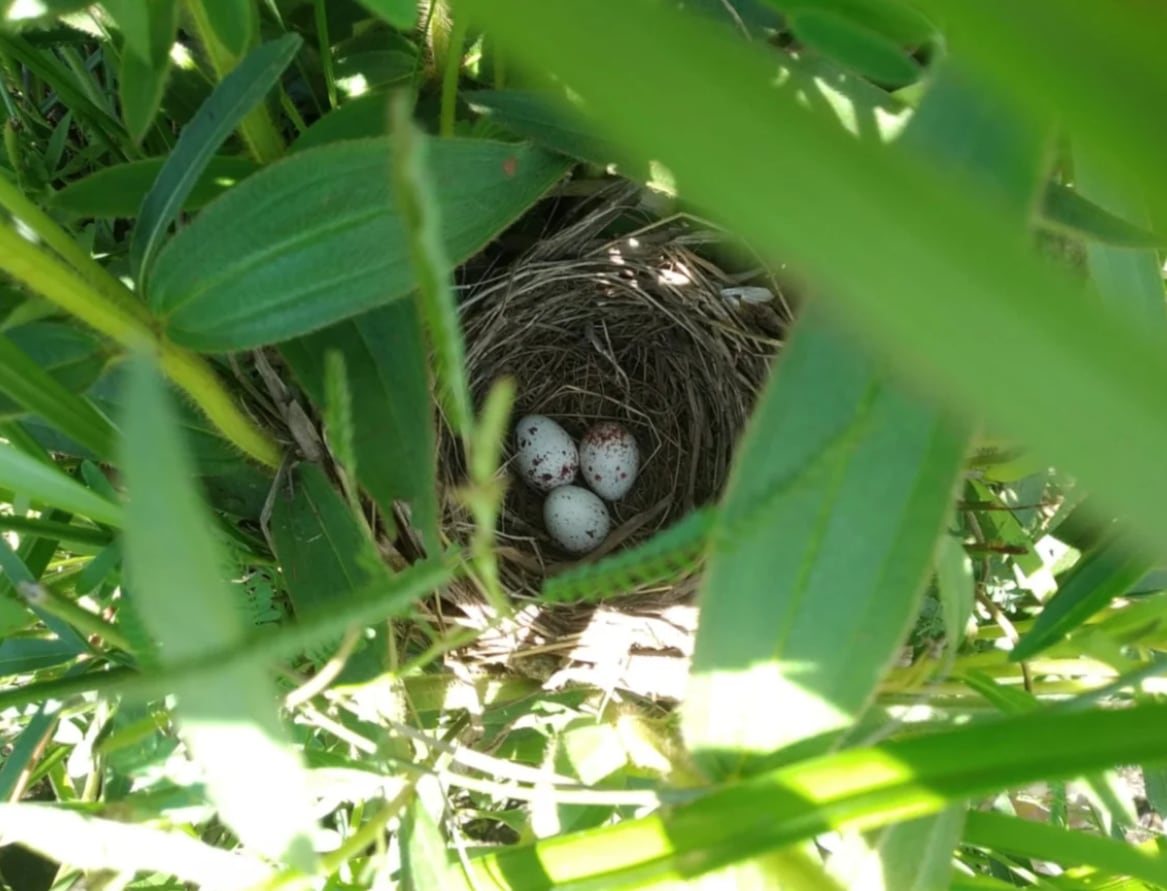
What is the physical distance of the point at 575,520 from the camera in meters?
1.08

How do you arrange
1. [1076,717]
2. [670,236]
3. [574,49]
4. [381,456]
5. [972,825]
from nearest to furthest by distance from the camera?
[574,49] < [1076,717] < [972,825] < [381,456] < [670,236]

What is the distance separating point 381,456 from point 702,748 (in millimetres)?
326

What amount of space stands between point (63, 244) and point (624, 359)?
77cm

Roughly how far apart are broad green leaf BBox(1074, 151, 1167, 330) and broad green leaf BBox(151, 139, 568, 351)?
1.33 feet

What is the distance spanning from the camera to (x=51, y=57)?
2.31 feet

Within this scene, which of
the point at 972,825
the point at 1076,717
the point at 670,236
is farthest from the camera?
the point at 670,236

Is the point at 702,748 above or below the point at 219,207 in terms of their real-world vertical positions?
below

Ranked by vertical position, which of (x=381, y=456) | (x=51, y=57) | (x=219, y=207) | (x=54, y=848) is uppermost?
(x=51, y=57)

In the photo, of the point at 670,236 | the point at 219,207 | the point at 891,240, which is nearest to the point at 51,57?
the point at 219,207

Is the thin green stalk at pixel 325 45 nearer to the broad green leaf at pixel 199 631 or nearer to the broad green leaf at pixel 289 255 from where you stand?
the broad green leaf at pixel 289 255

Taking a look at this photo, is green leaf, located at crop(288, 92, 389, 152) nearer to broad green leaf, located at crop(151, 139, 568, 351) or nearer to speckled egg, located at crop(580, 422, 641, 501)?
broad green leaf, located at crop(151, 139, 568, 351)

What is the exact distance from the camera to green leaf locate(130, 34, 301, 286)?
50cm

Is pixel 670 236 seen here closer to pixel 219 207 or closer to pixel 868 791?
pixel 219 207

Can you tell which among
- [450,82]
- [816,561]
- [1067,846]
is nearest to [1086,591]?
[1067,846]
